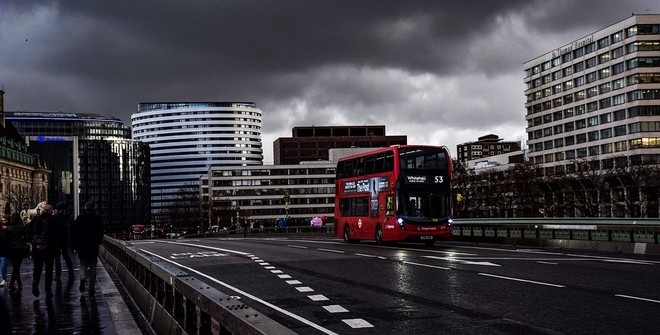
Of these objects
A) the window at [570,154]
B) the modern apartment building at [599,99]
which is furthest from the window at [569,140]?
the window at [570,154]

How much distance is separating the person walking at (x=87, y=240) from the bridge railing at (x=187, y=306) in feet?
3.00

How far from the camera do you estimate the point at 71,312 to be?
12.3 metres

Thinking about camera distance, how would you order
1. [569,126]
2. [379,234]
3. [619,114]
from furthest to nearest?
[569,126]
[619,114]
[379,234]

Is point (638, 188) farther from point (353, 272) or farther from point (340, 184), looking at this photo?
point (353, 272)

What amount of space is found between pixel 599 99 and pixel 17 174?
10268 cm

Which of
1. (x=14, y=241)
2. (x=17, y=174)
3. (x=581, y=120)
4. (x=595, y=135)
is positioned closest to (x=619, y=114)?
(x=595, y=135)

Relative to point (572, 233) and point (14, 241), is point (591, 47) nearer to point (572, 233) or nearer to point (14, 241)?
point (572, 233)

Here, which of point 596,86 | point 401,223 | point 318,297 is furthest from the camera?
point 596,86

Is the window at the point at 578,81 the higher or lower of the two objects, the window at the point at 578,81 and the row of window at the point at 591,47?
the lower

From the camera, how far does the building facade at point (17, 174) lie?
126m

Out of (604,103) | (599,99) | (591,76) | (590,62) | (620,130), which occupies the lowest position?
(620,130)

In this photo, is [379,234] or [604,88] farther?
[604,88]

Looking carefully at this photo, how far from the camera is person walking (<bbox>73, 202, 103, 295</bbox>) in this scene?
51.2 feet

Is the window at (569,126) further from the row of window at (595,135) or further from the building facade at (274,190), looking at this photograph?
the building facade at (274,190)
